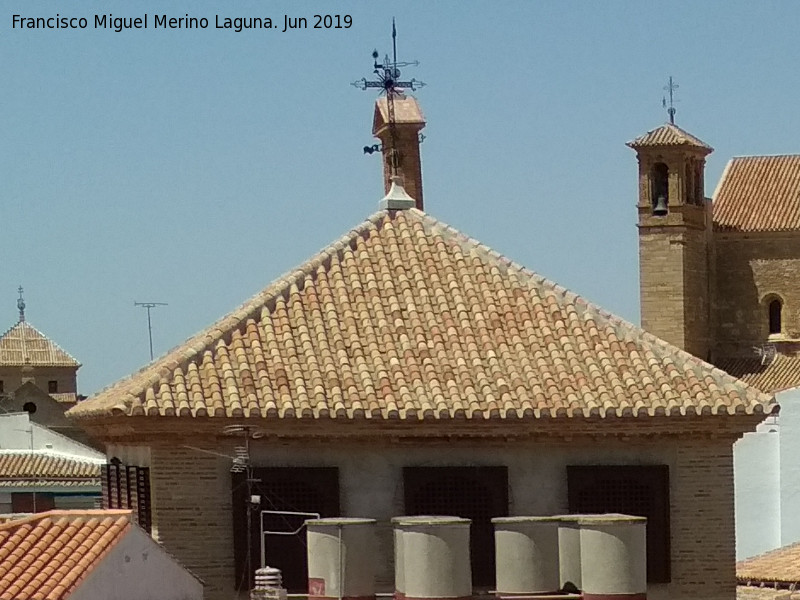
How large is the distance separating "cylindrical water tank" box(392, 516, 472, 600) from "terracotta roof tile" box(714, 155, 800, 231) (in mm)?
50585

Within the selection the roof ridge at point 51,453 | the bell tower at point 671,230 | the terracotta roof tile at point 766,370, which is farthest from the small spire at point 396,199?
the bell tower at point 671,230

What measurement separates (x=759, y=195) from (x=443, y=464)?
49.6 meters

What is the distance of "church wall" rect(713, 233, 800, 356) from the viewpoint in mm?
67688

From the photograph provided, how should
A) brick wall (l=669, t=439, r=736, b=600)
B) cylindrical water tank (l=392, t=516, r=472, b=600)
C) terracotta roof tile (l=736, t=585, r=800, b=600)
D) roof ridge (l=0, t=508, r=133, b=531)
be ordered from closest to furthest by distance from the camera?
cylindrical water tank (l=392, t=516, r=472, b=600) < roof ridge (l=0, t=508, r=133, b=531) < brick wall (l=669, t=439, r=736, b=600) < terracotta roof tile (l=736, t=585, r=800, b=600)

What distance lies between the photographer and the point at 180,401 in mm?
19047

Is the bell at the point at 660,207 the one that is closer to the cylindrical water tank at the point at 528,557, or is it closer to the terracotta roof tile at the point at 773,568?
the terracotta roof tile at the point at 773,568

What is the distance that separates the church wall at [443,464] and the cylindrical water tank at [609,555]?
2094 millimetres

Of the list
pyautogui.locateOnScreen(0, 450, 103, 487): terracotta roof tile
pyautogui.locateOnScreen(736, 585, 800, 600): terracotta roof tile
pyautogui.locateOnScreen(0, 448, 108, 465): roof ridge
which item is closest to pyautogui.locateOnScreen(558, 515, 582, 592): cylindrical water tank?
pyautogui.locateOnScreen(736, 585, 800, 600): terracotta roof tile

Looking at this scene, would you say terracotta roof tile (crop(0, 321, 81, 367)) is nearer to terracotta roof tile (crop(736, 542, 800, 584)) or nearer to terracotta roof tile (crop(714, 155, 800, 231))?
terracotta roof tile (crop(714, 155, 800, 231))

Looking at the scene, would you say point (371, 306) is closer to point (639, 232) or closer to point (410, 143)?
point (410, 143)

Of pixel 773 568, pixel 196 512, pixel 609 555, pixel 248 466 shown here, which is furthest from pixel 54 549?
pixel 773 568

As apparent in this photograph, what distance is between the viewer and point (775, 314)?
68.3 meters

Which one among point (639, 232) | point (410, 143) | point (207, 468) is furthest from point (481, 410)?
point (639, 232)

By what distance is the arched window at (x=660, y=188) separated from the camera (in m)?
65.6
